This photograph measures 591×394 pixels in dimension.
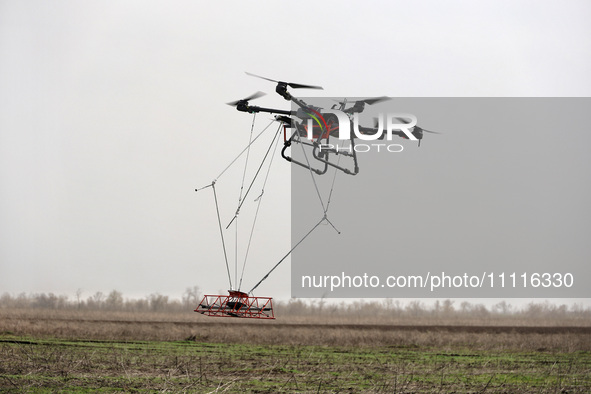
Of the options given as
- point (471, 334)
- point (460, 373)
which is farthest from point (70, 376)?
point (471, 334)

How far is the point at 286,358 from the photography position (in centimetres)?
2747

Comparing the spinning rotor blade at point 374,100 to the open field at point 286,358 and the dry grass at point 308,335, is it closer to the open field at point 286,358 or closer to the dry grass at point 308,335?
the open field at point 286,358

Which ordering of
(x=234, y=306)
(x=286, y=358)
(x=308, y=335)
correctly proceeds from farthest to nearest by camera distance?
(x=308, y=335), (x=286, y=358), (x=234, y=306)

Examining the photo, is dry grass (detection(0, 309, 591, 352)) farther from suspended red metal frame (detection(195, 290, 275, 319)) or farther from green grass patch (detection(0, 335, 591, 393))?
suspended red metal frame (detection(195, 290, 275, 319))

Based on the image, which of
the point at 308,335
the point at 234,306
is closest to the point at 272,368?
the point at 234,306

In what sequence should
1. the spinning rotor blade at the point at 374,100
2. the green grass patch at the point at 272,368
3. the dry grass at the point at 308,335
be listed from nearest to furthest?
1. the green grass patch at the point at 272,368
2. the spinning rotor blade at the point at 374,100
3. the dry grass at the point at 308,335

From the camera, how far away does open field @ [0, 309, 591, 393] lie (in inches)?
764

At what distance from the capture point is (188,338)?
3622 cm

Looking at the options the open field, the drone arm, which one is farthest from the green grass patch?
the drone arm

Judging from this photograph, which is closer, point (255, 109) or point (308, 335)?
point (255, 109)

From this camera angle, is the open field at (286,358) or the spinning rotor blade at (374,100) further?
the spinning rotor blade at (374,100)

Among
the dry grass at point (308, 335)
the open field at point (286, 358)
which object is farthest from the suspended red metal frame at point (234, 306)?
the dry grass at point (308, 335)

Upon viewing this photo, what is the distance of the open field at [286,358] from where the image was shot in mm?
19406

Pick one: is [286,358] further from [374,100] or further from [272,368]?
[374,100]
